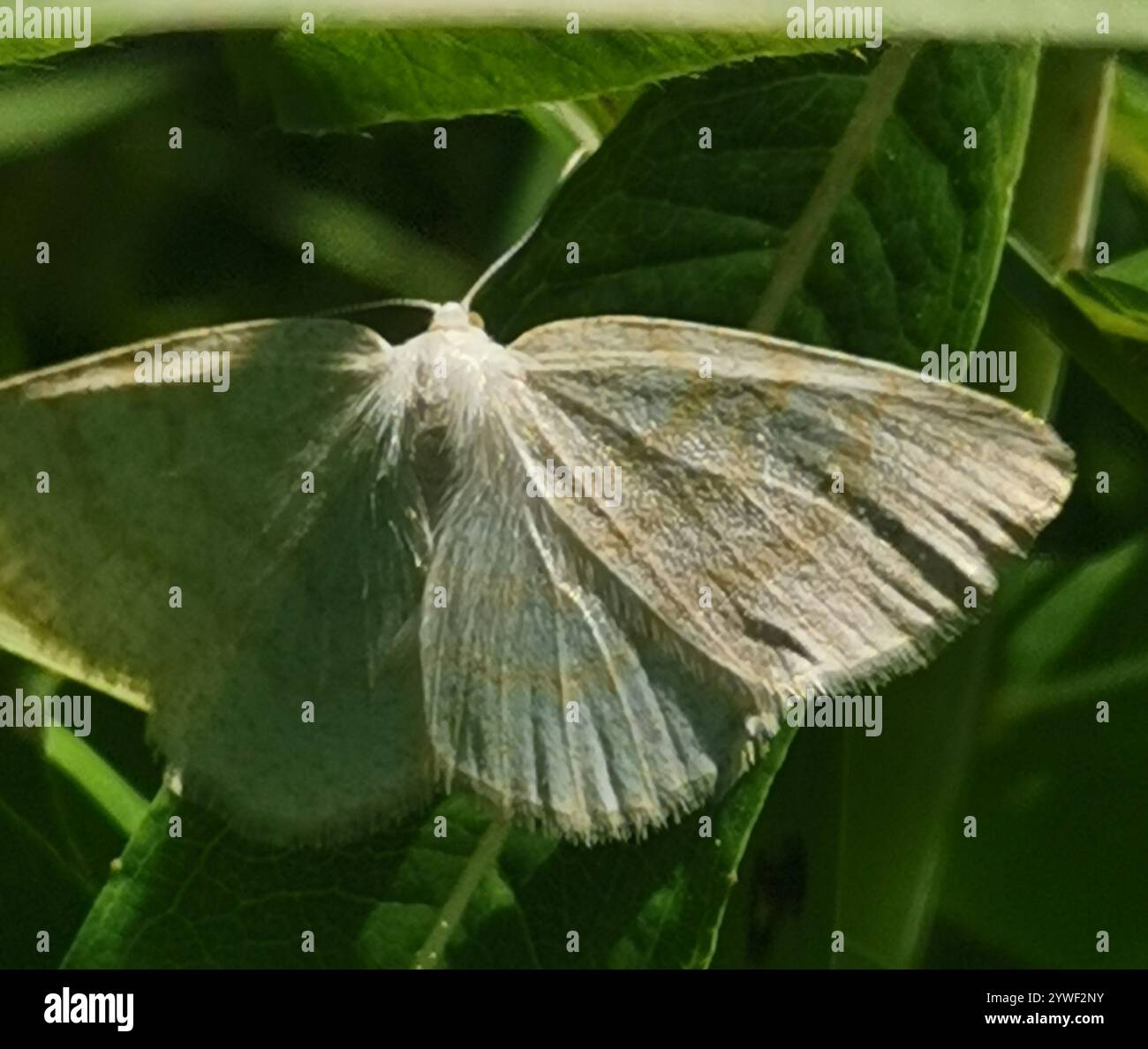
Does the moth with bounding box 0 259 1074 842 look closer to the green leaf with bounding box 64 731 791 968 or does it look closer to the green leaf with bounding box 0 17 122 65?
the green leaf with bounding box 64 731 791 968

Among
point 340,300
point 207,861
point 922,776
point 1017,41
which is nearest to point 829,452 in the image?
point 1017,41

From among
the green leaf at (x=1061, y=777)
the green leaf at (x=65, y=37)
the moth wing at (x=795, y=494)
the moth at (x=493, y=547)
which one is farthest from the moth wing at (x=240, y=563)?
the green leaf at (x=1061, y=777)

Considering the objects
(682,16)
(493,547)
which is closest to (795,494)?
(493,547)

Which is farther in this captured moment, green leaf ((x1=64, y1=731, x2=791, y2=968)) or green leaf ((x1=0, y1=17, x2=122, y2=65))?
green leaf ((x1=64, y1=731, x2=791, y2=968))

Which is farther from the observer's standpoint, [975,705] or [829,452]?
[975,705]


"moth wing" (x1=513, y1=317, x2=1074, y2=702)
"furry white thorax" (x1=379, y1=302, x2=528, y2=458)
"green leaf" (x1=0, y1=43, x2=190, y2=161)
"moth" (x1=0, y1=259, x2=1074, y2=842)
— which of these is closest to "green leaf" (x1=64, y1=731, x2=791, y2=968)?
"moth" (x1=0, y1=259, x2=1074, y2=842)

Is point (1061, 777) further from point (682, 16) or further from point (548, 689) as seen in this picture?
point (682, 16)

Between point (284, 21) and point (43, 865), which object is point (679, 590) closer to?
point (284, 21)
